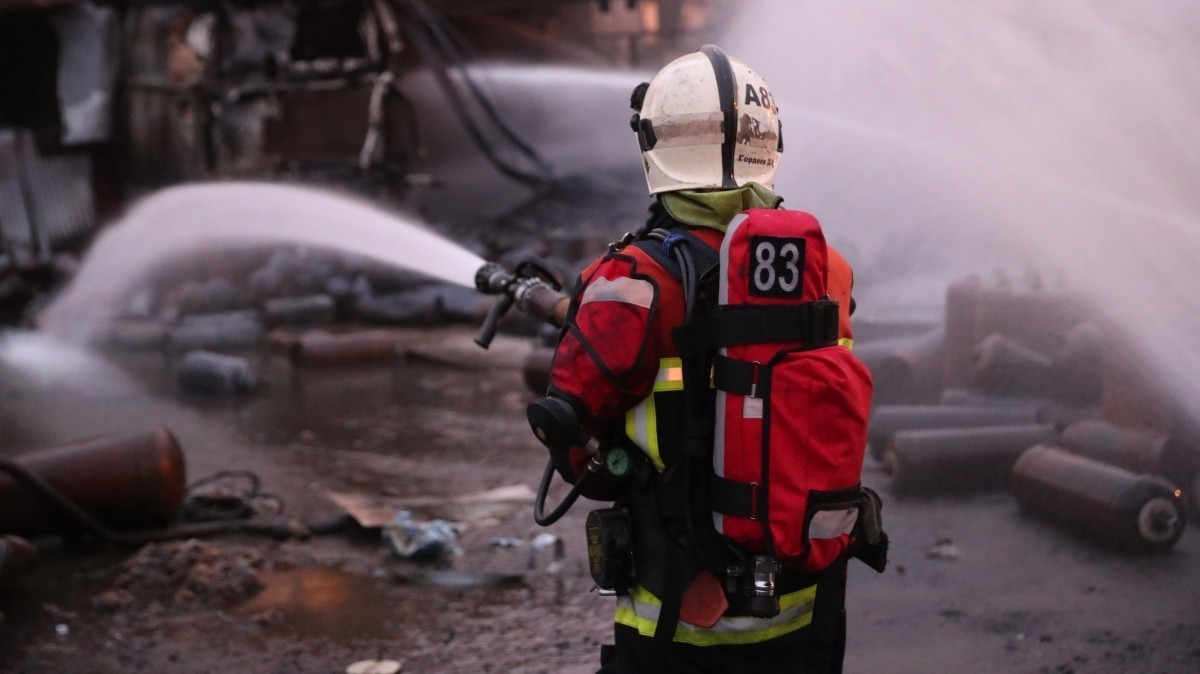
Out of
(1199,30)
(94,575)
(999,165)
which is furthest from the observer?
(999,165)

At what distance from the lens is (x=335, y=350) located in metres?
10.7

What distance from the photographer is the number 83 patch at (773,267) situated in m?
2.05

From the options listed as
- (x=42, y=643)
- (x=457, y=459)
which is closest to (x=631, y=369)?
(x=42, y=643)

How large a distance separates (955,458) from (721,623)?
12.8 feet

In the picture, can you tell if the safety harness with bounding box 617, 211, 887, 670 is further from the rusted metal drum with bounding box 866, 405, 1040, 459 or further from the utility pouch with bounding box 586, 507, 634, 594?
Answer: the rusted metal drum with bounding box 866, 405, 1040, 459

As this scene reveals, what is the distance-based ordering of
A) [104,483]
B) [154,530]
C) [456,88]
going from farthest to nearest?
1. [456,88]
2. [154,530]
3. [104,483]

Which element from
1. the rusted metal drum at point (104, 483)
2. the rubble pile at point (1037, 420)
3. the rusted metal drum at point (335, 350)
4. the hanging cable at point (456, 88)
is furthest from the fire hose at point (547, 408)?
the hanging cable at point (456, 88)

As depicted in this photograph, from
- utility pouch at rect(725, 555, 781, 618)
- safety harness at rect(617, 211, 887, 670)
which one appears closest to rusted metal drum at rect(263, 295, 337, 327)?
safety harness at rect(617, 211, 887, 670)

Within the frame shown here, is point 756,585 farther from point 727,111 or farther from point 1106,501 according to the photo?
point 1106,501

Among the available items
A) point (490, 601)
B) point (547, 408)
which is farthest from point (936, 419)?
point (547, 408)

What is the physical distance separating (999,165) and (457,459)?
4538 mm

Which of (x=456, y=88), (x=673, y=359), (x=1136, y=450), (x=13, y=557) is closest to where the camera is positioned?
(x=673, y=359)

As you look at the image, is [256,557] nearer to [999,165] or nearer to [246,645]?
[246,645]

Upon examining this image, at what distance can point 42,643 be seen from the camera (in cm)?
437
